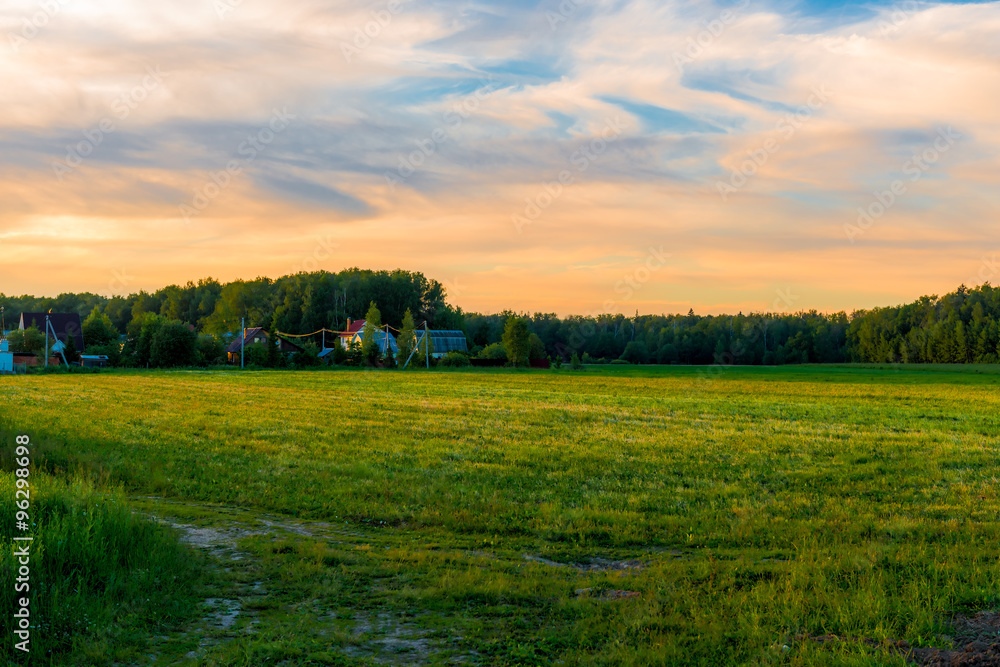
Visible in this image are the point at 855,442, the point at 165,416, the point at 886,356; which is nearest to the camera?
the point at 855,442

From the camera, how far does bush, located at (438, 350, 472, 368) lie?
97438 millimetres

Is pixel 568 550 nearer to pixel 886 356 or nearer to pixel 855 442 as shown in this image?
pixel 855 442

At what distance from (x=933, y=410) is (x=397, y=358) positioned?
231 ft

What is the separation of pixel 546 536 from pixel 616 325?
167 metres

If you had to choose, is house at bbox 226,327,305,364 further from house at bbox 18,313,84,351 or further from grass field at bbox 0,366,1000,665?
grass field at bbox 0,366,1000,665

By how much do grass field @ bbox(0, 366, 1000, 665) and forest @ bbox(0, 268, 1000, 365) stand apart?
105 meters

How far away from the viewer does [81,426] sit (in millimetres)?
25094

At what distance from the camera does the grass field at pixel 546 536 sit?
24.4 feet

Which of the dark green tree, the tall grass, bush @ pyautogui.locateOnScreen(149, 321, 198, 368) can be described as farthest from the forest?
the tall grass

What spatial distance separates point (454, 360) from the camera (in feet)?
321

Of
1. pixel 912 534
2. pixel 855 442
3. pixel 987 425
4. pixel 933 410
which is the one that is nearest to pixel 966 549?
pixel 912 534

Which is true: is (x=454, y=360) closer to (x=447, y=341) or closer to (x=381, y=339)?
(x=381, y=339)

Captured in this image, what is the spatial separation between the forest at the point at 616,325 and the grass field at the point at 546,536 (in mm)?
105410

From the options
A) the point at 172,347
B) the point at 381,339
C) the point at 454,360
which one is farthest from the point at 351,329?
the point at 172,347
